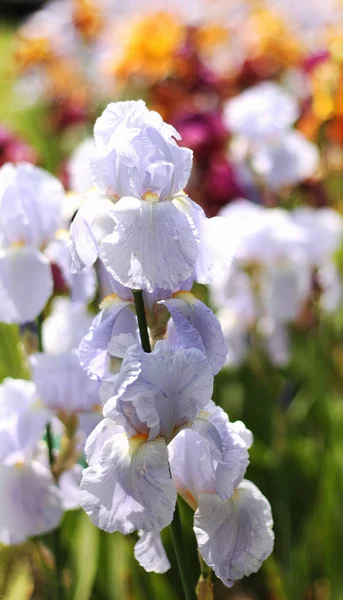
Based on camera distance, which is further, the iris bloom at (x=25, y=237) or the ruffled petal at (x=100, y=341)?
the iris bloom at (x=25, y=237)

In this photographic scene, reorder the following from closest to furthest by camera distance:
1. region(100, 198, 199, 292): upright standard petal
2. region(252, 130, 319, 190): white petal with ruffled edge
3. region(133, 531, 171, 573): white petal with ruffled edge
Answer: region(100, 198, 199, 292): upright standard petal → region(133, 531, 171, 573): white petal with ruffled edge → region(252, 130, 319, 190): white petal with ruffled edge

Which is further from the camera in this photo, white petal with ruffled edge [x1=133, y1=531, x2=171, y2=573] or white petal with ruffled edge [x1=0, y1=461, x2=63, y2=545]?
white petal with ruffled edge [x1=0, y1=461, x2=63, y2=545]

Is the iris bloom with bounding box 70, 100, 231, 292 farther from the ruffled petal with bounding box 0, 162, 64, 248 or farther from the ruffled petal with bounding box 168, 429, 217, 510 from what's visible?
the ruffled petal with bounding box 0, 162, 64, 248

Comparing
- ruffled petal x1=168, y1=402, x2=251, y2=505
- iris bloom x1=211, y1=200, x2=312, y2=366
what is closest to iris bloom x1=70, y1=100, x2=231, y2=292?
ruffled petal x1=168, y1=402, x2=251, y2=505

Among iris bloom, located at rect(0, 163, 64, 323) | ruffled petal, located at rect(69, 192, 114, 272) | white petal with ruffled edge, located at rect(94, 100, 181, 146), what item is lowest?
iris bloom, located at rect(0, 163, 64, 323)

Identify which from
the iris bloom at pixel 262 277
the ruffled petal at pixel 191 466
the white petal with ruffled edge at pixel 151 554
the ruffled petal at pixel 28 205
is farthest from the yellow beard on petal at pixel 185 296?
the iris bloom at pixel 262 277

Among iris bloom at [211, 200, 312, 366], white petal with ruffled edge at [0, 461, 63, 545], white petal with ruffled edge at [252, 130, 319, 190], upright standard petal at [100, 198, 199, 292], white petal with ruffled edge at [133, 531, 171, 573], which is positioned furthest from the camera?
white petal with ruffled edge at [252, 130, 319, 190]

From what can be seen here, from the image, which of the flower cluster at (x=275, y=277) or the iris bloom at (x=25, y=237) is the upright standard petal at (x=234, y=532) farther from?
the flower cluster at (x=275, y=277)

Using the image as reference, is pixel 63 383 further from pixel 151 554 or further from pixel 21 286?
pixel 151 554
